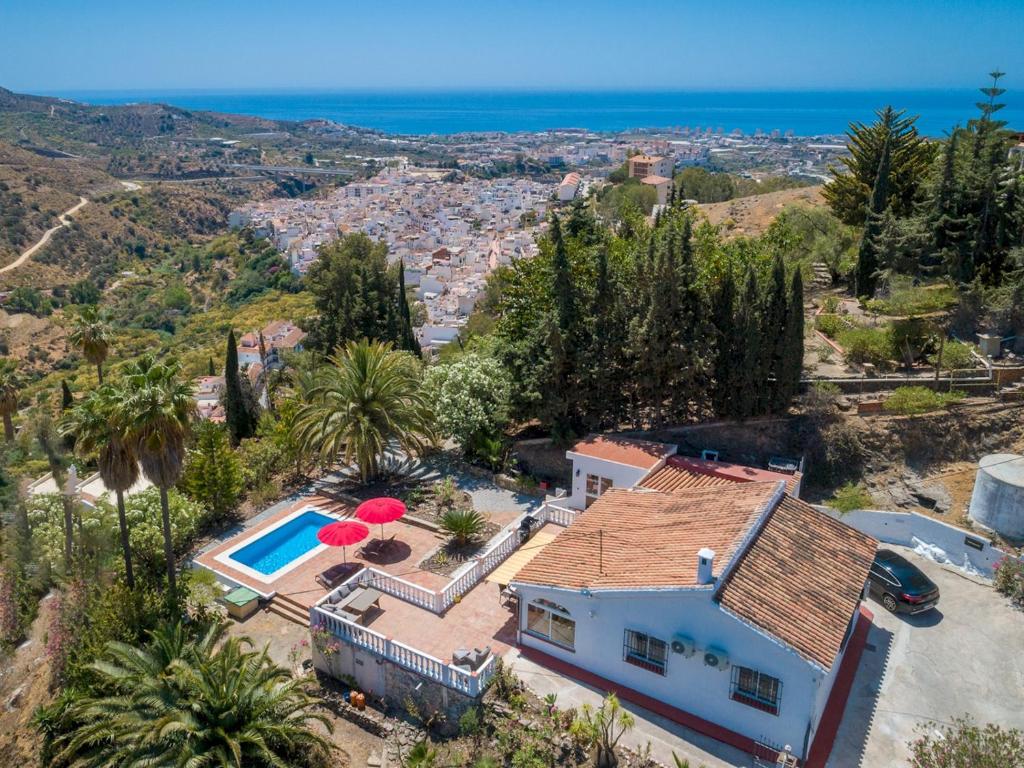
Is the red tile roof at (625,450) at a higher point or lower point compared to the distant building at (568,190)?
lower

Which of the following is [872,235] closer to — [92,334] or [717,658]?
[717,658]

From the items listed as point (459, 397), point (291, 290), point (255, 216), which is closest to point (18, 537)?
point (459, 397)

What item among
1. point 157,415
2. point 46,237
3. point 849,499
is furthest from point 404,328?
point 46,237

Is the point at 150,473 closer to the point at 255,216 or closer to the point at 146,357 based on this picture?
the point at 146,357

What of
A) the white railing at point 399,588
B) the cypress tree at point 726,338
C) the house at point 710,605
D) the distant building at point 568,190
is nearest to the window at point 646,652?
the house at point 710,605

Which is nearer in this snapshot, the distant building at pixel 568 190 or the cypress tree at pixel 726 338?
the cypress tree at pixel 726 338

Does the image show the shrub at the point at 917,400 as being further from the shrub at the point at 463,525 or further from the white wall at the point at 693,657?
the shrub at the point at 463,525
